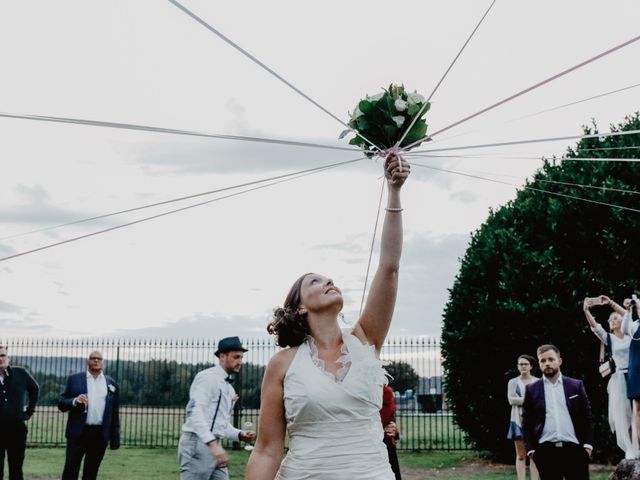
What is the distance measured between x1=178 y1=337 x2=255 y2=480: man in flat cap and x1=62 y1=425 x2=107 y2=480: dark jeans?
3251 millimetres

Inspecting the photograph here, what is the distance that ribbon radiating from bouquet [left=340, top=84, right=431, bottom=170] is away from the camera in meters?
4.02

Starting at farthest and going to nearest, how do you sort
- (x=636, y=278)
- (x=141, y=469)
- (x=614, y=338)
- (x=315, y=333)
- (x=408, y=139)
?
1. (x=141, y=469)
2. (x=636, y=278)
3. (x=614, y=338)
4. (x=408, y=139)
5. (x=315, y=333)

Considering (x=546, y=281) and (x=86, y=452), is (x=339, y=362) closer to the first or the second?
(x=86, y=452)

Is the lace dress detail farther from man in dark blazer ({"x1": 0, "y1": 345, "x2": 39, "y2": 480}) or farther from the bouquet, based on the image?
man in dark blazer ({"x1": 0, "y1": 345, "x2": 39, "y2": 480})

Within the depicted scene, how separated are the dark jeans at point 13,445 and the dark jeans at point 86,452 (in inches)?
38.7

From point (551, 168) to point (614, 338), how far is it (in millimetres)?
5521

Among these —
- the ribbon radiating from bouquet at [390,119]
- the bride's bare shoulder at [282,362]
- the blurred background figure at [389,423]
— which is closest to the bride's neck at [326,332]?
the bride's bare shoulder at [282,362]

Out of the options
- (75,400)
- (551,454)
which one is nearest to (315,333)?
(551,454)

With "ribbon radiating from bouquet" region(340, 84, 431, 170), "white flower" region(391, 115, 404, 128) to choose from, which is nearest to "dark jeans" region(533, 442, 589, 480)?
"ribbon radiating from bouquet" region(340, 84, 431, 170)

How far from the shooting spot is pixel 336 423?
3211 mm

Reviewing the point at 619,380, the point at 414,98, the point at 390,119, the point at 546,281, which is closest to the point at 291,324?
the point at 390,119

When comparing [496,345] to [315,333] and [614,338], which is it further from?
[315,333]

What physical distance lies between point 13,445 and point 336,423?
799 centimetres

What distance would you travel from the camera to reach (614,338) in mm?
10000
